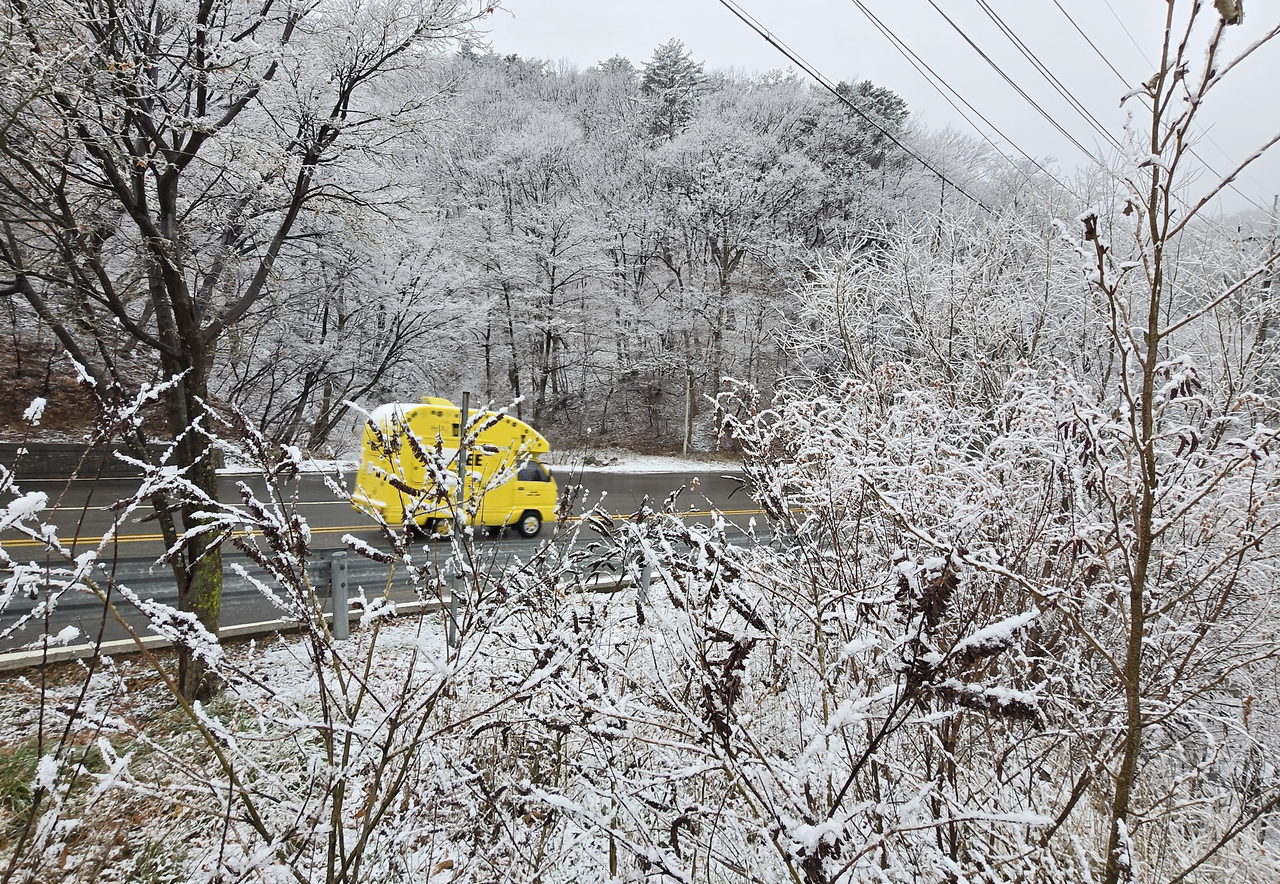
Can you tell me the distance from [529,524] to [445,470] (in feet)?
35.3

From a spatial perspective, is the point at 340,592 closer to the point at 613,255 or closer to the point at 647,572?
the point at 647,572

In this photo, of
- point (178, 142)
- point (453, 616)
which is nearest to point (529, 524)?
point (178, 142)

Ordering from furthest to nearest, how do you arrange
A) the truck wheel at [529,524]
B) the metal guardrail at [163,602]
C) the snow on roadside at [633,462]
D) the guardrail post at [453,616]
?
the snow on roadside at [633,462] → the truck wheel at [529,524] → the metal guardrail at [163,602] → the guardrail post at [453,616]

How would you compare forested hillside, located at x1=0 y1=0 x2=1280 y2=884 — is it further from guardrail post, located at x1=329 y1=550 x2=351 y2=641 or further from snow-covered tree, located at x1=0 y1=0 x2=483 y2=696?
guardrail post, located at x1=329 y1=550 x2=351 y2=641

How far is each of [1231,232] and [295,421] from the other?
71.2 feet

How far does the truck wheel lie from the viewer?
12.8m

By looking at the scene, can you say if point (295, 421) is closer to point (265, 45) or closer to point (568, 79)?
point (265, 45)

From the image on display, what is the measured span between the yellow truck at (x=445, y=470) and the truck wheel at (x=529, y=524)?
0.8 inches

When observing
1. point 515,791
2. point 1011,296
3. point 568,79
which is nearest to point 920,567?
point 515,791

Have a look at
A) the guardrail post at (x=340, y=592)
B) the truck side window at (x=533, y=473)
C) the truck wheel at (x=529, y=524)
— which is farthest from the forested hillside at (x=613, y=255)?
the guardrail post at (x=340, y=592)

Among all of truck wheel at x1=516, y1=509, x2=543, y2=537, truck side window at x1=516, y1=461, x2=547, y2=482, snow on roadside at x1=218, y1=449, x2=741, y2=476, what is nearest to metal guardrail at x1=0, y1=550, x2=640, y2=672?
truck wheel at x1=516, y1=509, x2=543, y2=537

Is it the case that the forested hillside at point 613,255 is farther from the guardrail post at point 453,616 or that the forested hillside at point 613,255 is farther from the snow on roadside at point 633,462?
the guardrail post at point 453,616

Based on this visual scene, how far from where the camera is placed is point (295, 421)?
1852cm

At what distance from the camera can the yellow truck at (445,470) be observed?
2203mm
